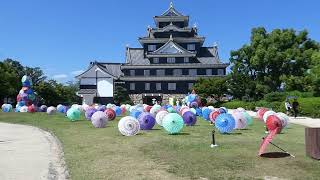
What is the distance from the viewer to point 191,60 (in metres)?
85.6

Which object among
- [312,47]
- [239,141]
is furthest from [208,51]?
[239,141]

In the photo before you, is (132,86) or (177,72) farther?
(132,86)

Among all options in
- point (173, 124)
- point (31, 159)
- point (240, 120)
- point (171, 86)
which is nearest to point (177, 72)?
point (171, 86)

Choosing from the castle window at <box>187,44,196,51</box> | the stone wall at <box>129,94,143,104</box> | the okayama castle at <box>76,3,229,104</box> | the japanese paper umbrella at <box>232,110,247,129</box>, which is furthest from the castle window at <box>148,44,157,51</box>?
the japanese paper umbrella at <box>232,110,247,129</box>

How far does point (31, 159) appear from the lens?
52.5ft

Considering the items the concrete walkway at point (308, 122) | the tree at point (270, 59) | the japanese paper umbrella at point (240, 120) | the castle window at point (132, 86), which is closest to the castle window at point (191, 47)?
the castle window at point (132, 86)

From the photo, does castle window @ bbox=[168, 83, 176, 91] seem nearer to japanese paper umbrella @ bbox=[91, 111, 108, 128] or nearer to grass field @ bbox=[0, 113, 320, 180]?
japanese paper umbrella @ bbox=[91, 111, 108, 128]

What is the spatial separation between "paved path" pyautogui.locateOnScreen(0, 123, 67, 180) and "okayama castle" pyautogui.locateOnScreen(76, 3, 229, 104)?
61.3 metres

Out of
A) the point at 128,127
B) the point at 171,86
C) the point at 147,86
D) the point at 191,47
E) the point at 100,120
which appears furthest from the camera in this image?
the point at 191,47

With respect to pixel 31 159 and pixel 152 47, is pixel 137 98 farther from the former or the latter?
pixel 31 159

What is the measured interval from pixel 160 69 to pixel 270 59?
25.9 meters

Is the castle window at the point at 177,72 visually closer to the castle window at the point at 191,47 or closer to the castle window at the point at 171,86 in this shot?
the castle window at the point at 171,86

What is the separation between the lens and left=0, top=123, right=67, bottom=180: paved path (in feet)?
42.2

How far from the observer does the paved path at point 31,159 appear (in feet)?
42.2
